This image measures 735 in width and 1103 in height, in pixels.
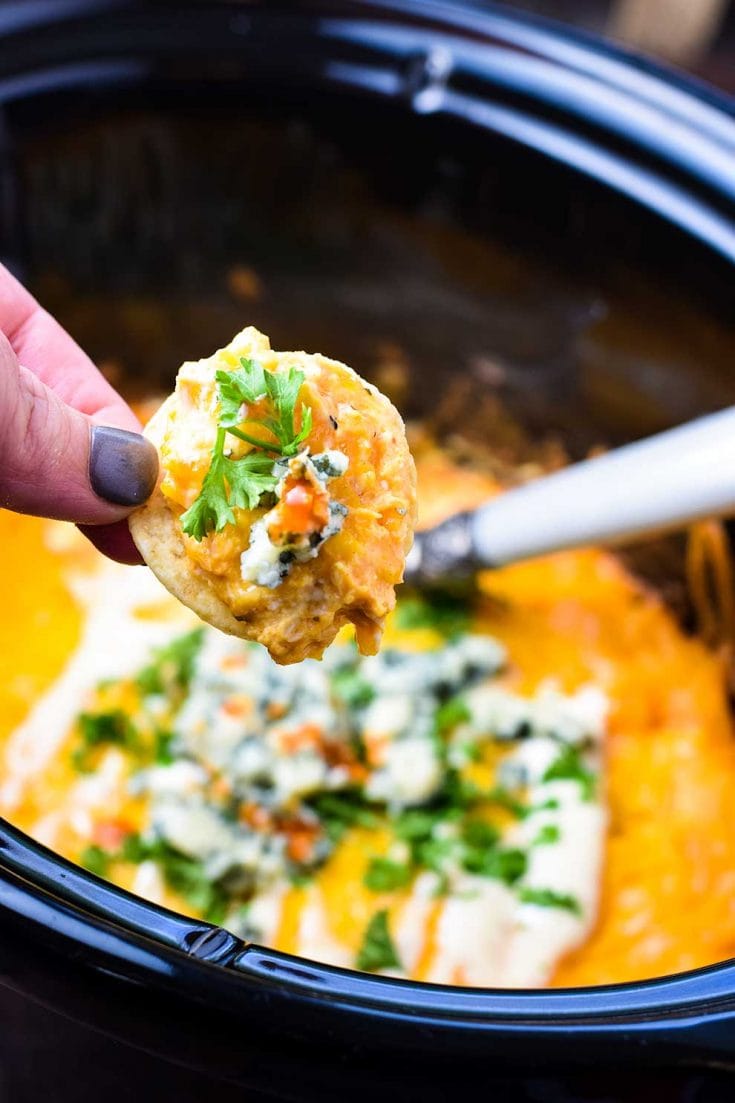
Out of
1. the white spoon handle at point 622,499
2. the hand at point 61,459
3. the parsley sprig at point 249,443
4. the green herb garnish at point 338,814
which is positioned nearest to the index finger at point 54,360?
the hand at point 61,459

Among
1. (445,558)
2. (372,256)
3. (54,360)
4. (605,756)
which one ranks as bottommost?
(54,360)

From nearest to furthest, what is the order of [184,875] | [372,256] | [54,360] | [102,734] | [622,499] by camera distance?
[54,360]
[622,499]
[184,875]
[102,734]
[372,256]

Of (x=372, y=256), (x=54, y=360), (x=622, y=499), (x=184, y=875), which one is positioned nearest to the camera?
(x=54, y=360)

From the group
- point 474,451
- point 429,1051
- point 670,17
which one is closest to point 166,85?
point 474,451

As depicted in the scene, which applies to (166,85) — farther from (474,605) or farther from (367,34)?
(474,605)

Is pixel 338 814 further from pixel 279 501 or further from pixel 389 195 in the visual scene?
pixel 389 195

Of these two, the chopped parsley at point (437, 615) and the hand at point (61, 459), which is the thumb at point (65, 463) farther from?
the chopped parsley at point (437, 615)

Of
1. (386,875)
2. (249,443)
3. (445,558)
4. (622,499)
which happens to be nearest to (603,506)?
(622,499)

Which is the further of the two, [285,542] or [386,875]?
[386,875]
